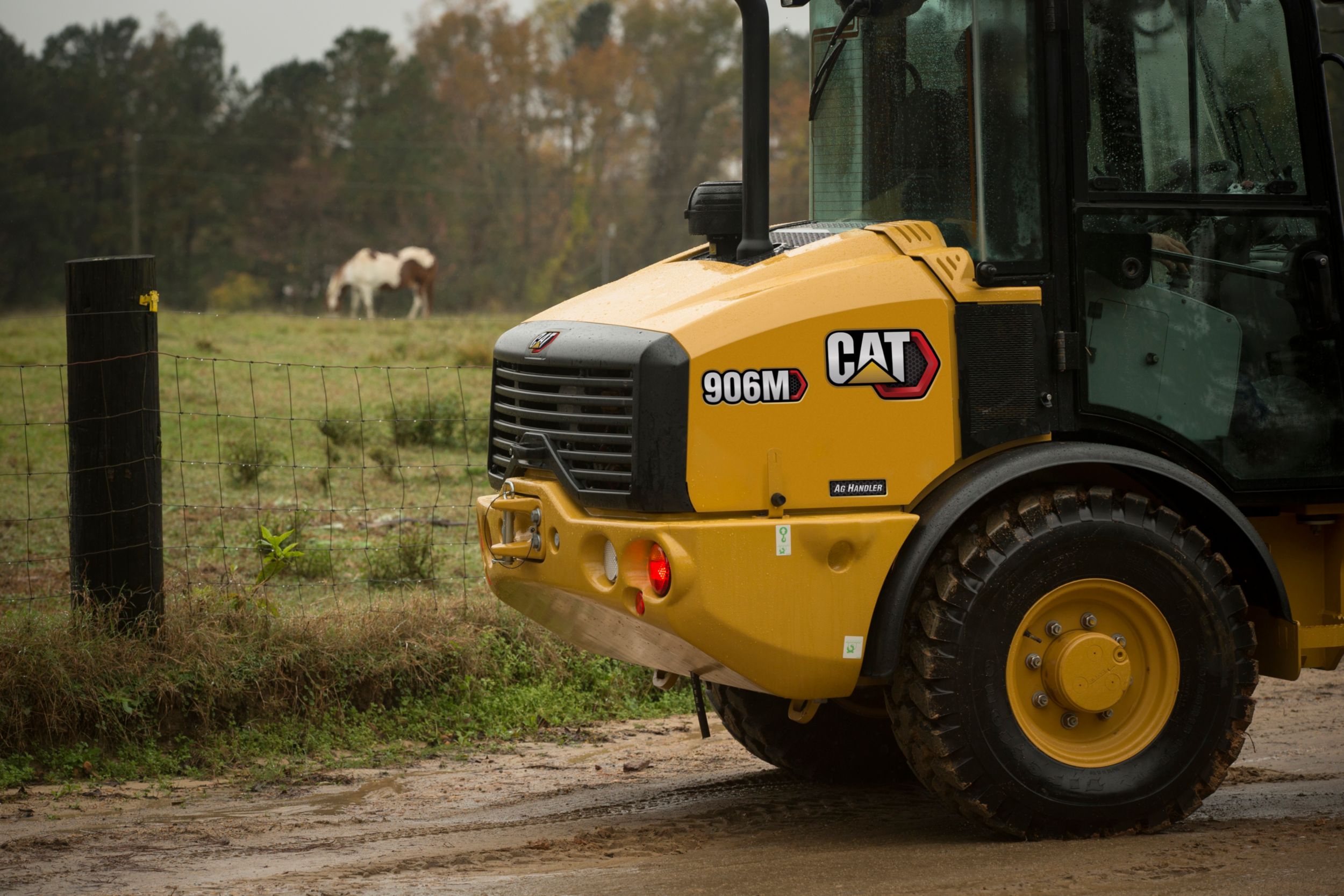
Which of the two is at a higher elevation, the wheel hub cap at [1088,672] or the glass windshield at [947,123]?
the glass windshield at [947,123]

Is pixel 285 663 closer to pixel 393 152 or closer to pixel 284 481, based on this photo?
pixel 284 481

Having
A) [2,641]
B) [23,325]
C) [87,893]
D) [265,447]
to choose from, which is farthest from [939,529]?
[23,325]

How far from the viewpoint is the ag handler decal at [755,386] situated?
4738 millimetres

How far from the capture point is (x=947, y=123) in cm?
531

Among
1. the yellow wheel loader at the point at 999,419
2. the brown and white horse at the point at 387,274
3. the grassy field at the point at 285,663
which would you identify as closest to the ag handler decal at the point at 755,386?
the yellow wheel loader at the point at 999,419

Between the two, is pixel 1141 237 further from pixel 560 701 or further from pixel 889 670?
pixel 560 701

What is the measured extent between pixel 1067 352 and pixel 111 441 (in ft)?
14.4

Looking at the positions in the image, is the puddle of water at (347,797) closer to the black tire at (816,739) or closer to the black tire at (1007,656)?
the black tire at (816,739)

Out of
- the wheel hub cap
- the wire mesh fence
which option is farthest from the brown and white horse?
the wheel hub cap

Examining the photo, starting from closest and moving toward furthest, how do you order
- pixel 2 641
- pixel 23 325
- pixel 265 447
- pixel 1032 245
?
pixel 1032 245
pixel 2 641
pixel 265 447
pixel 23 325

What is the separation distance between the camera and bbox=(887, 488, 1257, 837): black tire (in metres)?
4.98

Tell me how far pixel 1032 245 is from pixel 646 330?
→ 1.37 meters

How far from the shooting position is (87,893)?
4844 millimetres

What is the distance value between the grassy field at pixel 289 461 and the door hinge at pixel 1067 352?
13.0 feet
